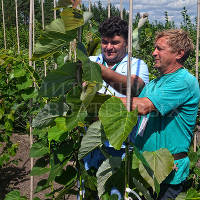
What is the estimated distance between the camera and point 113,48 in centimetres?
168

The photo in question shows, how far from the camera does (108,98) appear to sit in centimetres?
93

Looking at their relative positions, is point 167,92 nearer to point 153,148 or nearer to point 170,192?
point 153,148

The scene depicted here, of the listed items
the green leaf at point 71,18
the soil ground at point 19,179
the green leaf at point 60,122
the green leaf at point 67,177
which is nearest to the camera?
the green leaf at point 71,18

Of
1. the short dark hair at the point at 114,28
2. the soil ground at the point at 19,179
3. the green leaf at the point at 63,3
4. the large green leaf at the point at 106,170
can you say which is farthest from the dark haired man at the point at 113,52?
the soil ground at the point at 19,179

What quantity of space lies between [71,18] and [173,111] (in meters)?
0.70

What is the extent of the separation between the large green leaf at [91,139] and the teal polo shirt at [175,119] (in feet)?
1.26

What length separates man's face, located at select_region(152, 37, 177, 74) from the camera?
1363 mm

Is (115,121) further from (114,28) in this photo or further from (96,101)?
(114,28)

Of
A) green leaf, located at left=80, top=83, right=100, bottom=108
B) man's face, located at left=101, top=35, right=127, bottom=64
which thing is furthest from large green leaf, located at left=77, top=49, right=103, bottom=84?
man's face, located at left=101, top=35, right=127, bottom=64

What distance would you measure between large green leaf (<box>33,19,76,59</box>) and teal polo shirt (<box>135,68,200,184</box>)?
1.68 feet

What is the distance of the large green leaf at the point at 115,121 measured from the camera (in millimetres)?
836

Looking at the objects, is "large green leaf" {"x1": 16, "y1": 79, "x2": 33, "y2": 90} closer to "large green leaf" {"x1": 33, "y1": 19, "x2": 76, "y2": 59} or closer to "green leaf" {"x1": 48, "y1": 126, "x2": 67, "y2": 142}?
"green leaf" {"x1": 48, "y1": 126, "x2": 67, "y2": 142}

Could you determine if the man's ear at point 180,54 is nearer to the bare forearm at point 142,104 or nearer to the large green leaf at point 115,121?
the bare forearm at point 142,104

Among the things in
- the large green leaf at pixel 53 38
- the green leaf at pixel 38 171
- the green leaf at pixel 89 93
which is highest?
the large green leaf at pixel 53 38
